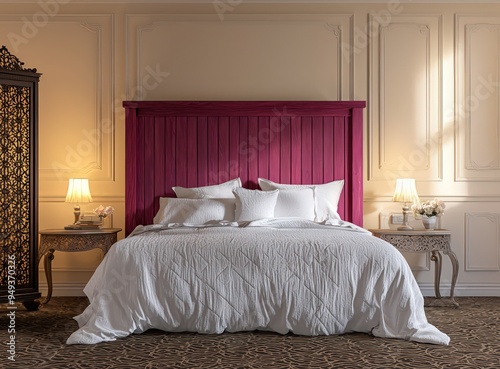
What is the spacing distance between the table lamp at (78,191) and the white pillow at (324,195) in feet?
5.41

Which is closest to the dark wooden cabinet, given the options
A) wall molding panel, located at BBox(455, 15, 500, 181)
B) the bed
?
the bed

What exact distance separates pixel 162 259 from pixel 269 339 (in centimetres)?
91

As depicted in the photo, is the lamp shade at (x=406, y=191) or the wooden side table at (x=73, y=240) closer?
the wooden side table at (x=73, y=240)

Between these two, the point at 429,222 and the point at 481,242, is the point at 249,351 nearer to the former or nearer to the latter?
the point at 429,222

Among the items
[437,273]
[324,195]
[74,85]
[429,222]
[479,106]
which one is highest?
[74,85]

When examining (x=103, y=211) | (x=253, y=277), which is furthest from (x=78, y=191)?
(x=253, y=277)

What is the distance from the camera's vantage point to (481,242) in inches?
241

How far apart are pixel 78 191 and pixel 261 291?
238cm

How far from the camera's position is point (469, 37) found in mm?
6164

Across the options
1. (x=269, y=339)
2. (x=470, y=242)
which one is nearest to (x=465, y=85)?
(x=470, y=242)

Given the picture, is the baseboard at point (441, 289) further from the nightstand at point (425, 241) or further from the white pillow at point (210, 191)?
the white pillow at point (210, 191)

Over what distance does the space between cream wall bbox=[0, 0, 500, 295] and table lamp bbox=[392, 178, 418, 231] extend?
271 millimetres

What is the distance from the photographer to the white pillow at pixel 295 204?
5.56 m

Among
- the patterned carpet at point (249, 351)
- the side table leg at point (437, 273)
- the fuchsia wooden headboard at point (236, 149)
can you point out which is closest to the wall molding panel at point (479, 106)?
the side table leg at point (437, 273)
